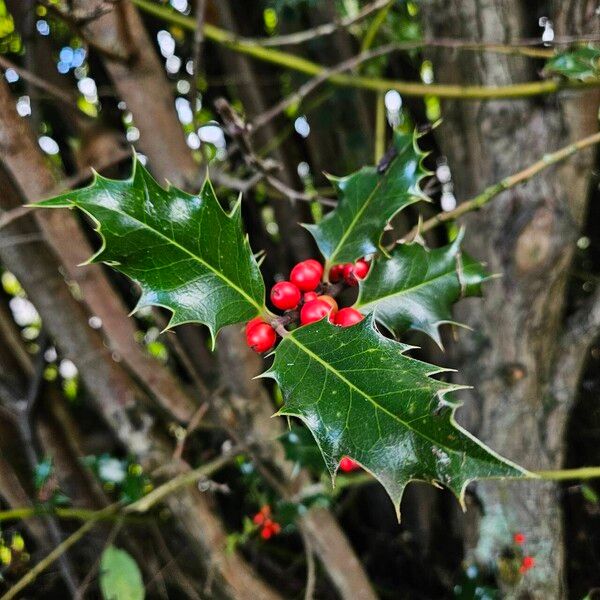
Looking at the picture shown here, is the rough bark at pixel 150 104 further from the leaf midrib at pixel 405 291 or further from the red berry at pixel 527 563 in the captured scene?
the red berry at pixel 527 563

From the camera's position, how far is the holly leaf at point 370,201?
0.61 meters

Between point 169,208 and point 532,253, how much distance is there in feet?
2.33

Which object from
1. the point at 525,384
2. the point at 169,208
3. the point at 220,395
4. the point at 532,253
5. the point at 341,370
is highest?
the point at 169,208

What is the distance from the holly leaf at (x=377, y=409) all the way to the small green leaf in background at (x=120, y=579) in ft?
2.30

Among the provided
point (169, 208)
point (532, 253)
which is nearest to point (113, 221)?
point (169, 208)

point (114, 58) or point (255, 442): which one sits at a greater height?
point (114, 58)

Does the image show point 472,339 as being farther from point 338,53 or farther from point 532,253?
point 338,53

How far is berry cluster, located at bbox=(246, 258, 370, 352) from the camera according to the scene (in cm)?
52

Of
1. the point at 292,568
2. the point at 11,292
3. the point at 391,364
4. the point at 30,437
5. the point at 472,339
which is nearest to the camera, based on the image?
the point at 391,364

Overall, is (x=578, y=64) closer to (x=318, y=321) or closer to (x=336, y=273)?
(x=336, y=273)

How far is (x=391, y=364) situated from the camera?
452 mm

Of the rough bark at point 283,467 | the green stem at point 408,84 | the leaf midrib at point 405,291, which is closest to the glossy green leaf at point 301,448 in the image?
the rough bark at point 283,467

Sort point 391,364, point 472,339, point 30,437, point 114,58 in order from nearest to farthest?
point 391,364
point 114,58
point 472,339
point 30,437

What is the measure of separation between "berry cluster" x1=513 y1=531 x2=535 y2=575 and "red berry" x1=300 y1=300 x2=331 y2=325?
2.17 feet
